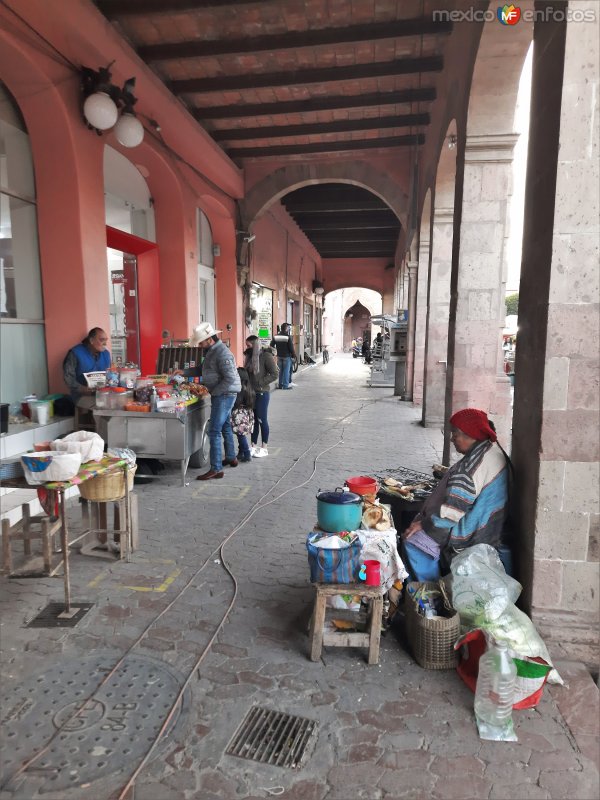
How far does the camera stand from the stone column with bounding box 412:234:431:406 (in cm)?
1123

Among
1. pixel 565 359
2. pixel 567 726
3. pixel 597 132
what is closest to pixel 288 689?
pixel 567 726

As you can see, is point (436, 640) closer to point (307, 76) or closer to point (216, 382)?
point (216, 382)

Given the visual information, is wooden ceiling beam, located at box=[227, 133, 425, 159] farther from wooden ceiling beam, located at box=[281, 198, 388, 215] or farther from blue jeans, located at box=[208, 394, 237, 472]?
blue jeans, located at box=[208, 394, 237, 472]

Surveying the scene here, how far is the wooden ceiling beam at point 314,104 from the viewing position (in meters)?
8.77

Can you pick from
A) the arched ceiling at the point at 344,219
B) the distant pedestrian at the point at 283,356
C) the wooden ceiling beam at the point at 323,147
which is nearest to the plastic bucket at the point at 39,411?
the wooden ceiling beam at the point at 323,147

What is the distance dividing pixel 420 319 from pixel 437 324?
2.50 metres

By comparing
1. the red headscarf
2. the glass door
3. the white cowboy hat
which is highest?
the glass door

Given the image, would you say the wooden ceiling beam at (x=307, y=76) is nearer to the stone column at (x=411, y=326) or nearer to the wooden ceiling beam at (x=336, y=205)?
the stone column at (x=411, y=326)

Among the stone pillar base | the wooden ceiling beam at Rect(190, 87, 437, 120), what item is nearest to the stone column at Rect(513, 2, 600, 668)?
the stone pillar base

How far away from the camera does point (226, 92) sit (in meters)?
8.84

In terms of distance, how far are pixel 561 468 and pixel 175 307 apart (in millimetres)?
8322

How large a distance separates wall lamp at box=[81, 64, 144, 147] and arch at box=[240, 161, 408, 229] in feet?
19.9

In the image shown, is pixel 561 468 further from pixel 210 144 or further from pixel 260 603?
pixel 210 144

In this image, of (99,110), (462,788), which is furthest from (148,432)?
(462,788)
